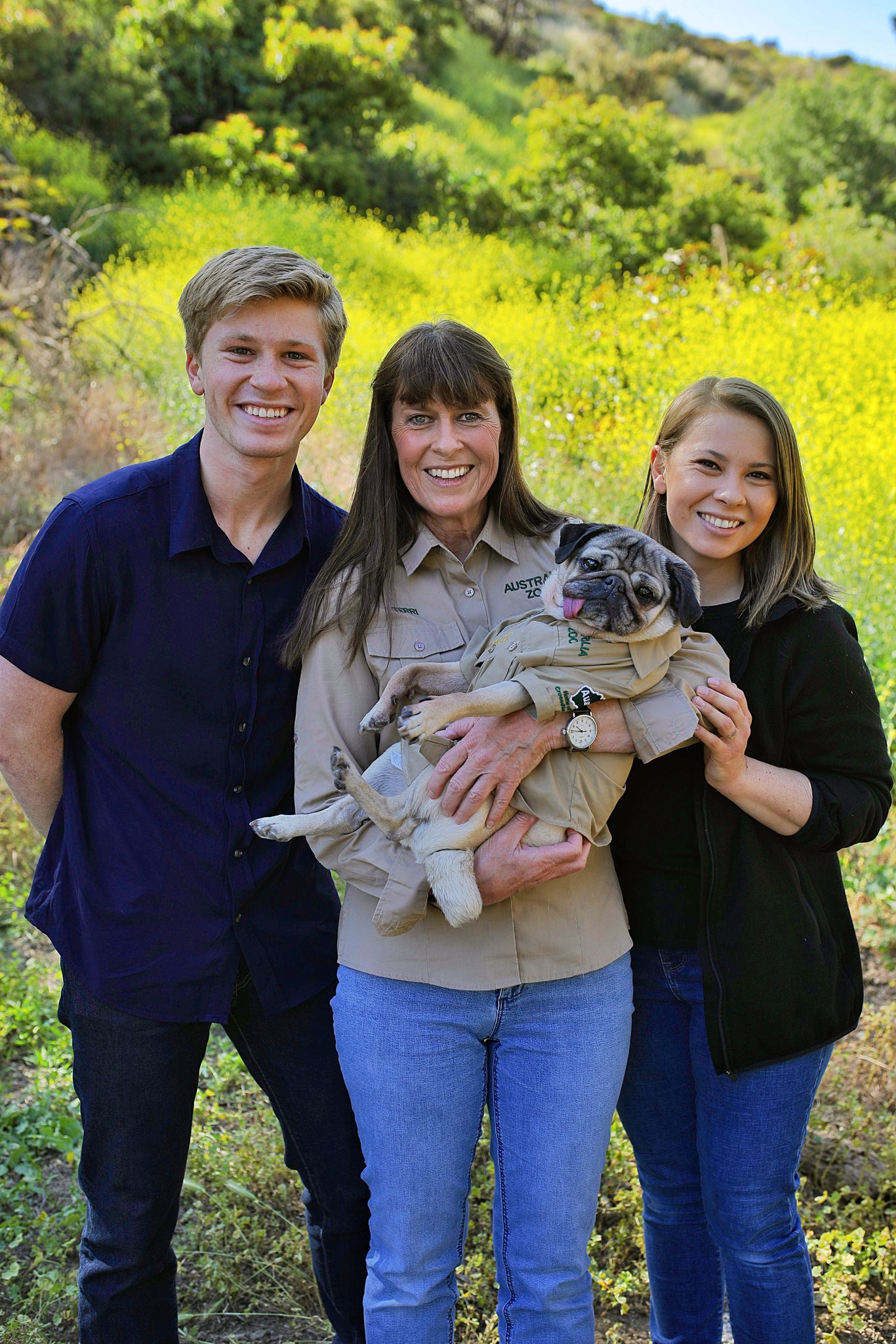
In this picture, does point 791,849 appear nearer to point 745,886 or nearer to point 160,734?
point 745,886

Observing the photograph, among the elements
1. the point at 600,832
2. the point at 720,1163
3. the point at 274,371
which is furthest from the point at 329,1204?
the point at 274,371

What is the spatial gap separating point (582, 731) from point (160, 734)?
3.51 ft

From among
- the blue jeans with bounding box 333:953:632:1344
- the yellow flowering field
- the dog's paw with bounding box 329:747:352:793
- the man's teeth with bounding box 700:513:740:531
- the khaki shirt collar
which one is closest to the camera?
the blue jeans with bounding box 333:953:632:1344

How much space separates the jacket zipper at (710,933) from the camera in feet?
7.57

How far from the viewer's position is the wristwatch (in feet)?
7.88

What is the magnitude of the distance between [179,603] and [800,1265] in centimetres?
224

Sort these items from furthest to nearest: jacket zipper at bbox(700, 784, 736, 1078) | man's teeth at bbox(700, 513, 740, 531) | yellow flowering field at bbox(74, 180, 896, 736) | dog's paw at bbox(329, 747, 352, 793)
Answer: yellow flowering field at bbox(74, 180, 896, 736) < man's teeth at bbox(700, 513, 740, 531) < dog's paw at bbox(329, 747, 352, 793) < jacket zipper at bbox(700, 784, 736, 1078)

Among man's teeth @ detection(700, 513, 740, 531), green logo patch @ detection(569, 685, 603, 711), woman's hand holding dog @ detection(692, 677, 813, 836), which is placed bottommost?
woman's hand holding dog @ detection(692, 677, 813, 836)

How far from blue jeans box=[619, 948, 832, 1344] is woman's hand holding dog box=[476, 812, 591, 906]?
433 mm

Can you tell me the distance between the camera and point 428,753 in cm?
258

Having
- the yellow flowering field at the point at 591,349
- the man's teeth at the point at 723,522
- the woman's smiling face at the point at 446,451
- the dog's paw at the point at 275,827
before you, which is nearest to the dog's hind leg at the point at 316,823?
the dog's paw at the point at 275,827

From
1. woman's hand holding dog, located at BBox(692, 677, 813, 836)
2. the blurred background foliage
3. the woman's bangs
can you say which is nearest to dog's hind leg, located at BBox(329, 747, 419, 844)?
woman's hand holding dog, located at BBox(692, 677, 813, 836)

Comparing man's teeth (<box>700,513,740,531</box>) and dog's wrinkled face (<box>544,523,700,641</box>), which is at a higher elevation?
man's teeth (<box>700,513,740,531</box>)

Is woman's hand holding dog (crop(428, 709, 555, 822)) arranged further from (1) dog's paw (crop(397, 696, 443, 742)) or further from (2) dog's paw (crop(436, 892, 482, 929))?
(2) dog's paw (crop(436, 892, 482, 929))
